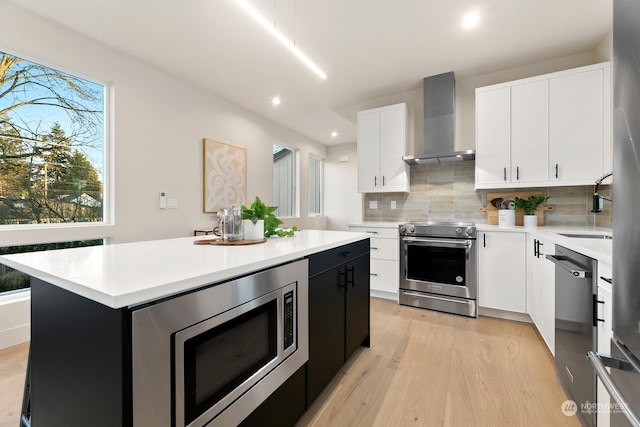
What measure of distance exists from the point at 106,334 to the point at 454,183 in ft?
11.9

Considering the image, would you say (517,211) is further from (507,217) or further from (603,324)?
(603,324)

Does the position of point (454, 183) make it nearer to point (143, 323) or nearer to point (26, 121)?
point (143, 323)

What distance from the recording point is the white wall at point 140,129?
2.33 m

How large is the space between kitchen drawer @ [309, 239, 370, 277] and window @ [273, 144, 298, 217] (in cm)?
343

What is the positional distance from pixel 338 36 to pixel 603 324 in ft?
9.11

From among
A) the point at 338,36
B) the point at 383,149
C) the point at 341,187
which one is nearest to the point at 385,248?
the point at 383,149

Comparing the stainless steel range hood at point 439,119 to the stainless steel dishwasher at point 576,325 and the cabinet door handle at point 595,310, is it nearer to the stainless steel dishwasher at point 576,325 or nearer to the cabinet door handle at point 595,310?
the stainless steel dishwasher at point 576,325

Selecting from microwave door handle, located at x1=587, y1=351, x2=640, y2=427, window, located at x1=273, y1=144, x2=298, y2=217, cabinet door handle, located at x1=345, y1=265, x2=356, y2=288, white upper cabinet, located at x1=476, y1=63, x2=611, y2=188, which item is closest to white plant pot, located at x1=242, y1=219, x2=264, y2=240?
cabinet door handle, located at x1=345, y1=265, x2=356, y2=288

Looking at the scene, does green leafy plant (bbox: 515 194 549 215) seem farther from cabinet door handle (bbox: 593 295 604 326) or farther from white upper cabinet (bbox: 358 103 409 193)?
cabinet door handle (bbox: 593 295 604 326)

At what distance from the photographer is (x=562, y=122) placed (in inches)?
106

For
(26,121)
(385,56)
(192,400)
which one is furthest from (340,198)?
(192,400)

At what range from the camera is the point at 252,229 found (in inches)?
64.0

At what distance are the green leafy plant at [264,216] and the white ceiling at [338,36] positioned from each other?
5.05ft

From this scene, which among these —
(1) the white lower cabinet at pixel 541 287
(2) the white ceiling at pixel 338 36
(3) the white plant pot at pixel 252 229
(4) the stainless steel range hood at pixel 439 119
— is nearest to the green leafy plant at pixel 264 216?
(3) the white plant pot at pixel 252 229
